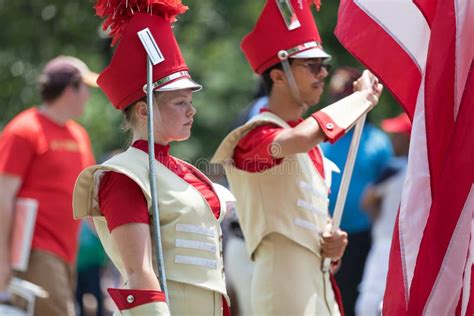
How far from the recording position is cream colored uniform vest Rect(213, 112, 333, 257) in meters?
Result: 5.35

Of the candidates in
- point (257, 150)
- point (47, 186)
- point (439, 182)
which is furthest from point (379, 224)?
point (439, 182)

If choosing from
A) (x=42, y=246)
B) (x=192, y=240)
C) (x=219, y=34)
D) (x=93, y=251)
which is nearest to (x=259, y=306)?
(x=192, y=240)

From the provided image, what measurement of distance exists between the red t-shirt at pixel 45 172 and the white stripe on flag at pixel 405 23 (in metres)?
2.84

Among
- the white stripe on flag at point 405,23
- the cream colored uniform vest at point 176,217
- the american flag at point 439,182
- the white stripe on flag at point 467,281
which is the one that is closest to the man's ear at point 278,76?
the white stripe on flag at point 405,23

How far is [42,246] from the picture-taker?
700 cm

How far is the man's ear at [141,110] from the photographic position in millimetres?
4508

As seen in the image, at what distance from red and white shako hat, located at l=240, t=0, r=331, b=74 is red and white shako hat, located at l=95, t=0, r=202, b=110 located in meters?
1.03

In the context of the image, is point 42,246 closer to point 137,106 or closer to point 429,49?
point 137,106

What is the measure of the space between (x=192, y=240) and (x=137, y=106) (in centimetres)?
56

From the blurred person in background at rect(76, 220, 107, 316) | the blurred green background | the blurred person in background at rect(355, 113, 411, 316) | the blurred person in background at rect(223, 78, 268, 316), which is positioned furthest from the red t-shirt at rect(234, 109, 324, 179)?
the blurred person in background at rect(76, 220, 107, 316)

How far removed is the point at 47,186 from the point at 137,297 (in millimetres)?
3041

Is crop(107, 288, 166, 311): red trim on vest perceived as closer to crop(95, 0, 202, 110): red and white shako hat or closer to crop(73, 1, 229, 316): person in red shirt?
crop(73, 1, 229, 316): person in red shirt

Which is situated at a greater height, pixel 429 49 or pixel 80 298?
pixel 429 49

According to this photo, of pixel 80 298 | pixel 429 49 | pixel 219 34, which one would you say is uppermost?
pixel 429 49
